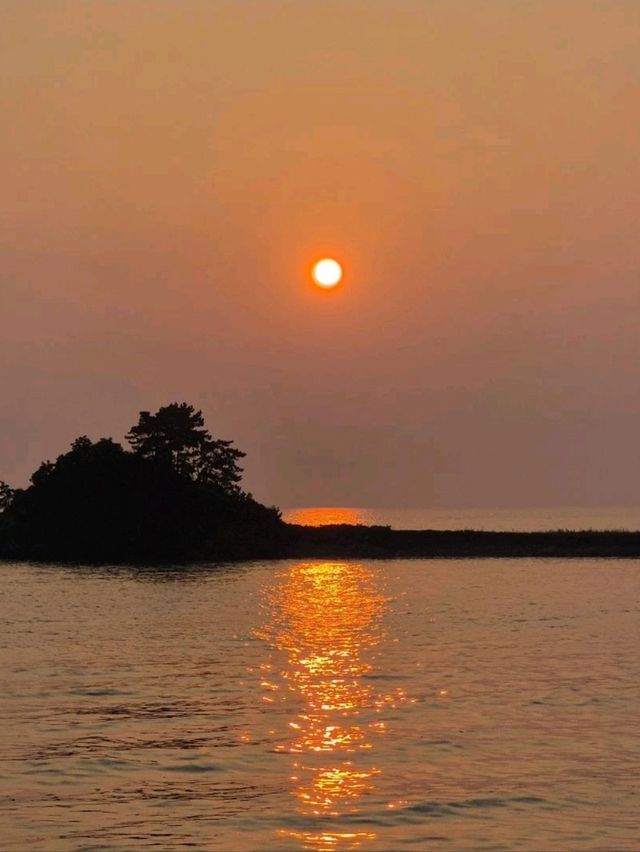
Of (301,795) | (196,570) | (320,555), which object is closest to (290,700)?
(301,795)

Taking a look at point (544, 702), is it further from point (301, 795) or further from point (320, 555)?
point (320, 555)

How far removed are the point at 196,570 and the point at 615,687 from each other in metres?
78.1

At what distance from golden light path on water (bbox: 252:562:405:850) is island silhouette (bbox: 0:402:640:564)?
47004mm

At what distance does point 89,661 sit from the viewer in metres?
51.0

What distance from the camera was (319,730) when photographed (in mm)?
34938

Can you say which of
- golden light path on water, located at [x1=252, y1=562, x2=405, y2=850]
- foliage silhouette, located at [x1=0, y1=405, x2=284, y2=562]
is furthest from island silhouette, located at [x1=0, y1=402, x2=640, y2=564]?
golden light path on water, located at [x1=252, y1=562, x2=405, y2=850]

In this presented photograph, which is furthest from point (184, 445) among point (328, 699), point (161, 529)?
point (328, 699)

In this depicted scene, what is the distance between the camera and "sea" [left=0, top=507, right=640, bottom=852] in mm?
24578

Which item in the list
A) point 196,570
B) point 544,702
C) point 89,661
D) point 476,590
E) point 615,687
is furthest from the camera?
point 196,570

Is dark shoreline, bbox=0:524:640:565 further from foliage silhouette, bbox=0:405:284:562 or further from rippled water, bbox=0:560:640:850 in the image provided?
rippled water, bbox=0:560:640:850

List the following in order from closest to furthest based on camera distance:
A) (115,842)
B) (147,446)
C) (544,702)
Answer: (115,842), (544,702), (147,446)

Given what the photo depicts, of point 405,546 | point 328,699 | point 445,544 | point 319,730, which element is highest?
point 445,544

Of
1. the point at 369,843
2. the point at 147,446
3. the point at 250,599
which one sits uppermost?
the point at 147,446

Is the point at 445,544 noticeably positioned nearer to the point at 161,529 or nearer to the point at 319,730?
the point at 161,529
